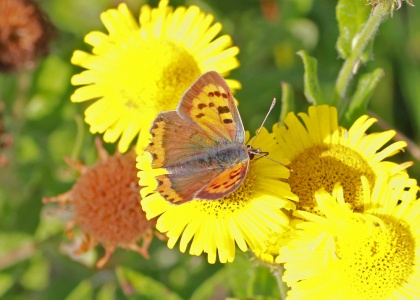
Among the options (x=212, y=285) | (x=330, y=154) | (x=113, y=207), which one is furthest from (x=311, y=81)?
(x=212, y=285)

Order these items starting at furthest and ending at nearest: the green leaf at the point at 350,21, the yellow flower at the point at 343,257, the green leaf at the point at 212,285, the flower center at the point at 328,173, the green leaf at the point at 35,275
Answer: the green leaf at the point at 35,275 < the green leaf at the point at 212,285 < the green leaf at the point at 350,21 < the flower center at the point at 328,173 < the yellow flower at the point at 343,257

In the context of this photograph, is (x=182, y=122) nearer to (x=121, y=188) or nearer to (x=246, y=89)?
(x=121, y=188)

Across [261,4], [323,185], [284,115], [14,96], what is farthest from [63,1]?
[323,185]

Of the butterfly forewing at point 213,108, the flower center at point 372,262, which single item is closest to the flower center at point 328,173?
the flower center at point 372,262

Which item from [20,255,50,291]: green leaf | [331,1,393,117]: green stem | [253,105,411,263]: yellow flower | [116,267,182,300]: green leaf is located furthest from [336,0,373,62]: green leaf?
[20,255,50,291]: green leaf

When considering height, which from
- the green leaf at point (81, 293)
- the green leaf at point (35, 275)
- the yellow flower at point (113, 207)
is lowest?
the green leaf at point (35, 275)

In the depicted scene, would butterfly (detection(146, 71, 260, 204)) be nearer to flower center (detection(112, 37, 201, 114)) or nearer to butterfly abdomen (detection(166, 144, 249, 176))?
butterfly abdomen (detection(166, 144, 249, 176))

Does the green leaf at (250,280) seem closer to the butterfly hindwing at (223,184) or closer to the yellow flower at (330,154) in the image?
the yellow flower at (330,154)
